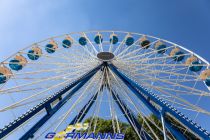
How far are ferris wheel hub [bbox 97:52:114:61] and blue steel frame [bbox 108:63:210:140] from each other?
872mm

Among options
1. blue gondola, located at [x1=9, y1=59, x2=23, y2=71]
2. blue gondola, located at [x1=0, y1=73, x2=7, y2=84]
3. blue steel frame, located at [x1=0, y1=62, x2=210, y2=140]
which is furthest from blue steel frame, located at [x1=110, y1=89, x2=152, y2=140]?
blue gondola, located at [x1=0, y1=73, x2=7, y2=84]

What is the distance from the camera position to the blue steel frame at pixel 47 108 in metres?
12.5

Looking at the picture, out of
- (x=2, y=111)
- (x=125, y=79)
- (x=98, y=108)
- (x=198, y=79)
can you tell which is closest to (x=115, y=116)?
(x=98, y=108)

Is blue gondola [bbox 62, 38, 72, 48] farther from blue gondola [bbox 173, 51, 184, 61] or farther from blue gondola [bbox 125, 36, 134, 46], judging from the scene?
blue gondola [bbox 173, 51, 184, 61]

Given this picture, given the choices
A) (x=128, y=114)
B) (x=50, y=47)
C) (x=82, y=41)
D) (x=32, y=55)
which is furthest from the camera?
(x=82, y=41)

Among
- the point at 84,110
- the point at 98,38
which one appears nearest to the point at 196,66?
the point at 84,110

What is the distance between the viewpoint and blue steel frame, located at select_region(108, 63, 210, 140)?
12383 millimetres

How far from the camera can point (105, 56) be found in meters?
18.9

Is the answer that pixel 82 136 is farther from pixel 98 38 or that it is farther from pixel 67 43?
pixel 98 38

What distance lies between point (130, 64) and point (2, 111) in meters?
8.27

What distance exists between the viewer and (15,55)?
18.2 m

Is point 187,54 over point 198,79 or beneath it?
over

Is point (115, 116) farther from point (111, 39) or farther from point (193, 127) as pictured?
point (111, 39)

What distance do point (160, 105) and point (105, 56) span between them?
6.11m
